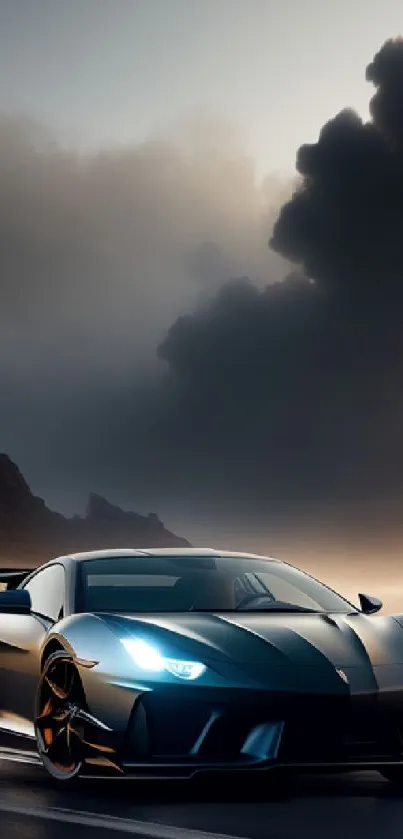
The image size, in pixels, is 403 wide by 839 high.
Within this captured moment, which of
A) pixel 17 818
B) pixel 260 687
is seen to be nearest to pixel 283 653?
pixel 260 687

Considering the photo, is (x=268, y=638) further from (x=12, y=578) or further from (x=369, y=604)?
(x=12, y=578)

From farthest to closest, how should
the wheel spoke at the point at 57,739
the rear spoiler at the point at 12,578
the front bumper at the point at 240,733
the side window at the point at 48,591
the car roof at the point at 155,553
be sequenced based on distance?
the rear spoiler at the point at 12,578 < the car roof at the point at 155,553 < the side window at the point at 48,591 < the wheel spoke at the point at 57,739 < the front bumper at the point at 240,733

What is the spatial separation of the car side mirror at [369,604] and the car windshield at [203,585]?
0.10 metres

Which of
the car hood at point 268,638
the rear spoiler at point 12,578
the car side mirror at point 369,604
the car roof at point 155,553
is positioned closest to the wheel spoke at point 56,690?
the car hood at point 268,638

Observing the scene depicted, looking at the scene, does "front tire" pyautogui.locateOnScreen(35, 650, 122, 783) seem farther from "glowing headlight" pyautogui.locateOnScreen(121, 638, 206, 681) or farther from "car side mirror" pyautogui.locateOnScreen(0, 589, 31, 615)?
"car side mirror" pyautogui.locateOnScreen(0, 589, 31, 615)

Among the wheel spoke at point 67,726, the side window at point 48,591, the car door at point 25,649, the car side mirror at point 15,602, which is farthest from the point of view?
the side window at point 48,591

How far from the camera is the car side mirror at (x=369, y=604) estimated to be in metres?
10.4

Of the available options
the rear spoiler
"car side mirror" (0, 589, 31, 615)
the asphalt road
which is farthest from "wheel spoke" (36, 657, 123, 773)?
the rear spoiler

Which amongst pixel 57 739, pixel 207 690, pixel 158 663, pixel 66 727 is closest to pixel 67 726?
pixel 66 727

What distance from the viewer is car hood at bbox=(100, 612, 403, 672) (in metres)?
8.77

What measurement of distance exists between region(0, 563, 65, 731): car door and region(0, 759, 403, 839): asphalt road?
38 cm

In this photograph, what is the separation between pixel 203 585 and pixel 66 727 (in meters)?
1.65

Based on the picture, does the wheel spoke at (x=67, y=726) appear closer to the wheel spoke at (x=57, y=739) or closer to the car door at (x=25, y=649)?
the wheel spoke at (x=57, y=739)

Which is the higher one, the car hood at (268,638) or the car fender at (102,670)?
the car hood at (268,638)
